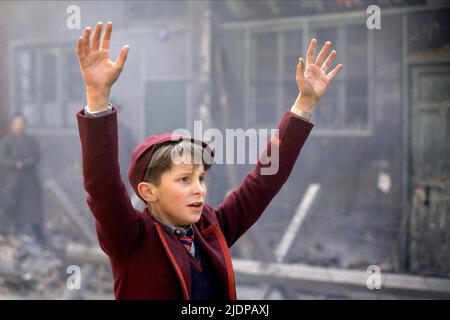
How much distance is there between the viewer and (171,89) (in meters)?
8.19

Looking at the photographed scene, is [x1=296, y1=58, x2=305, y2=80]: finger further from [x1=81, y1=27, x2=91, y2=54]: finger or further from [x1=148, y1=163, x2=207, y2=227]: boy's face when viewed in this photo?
[x1=81, y1=27, x2=91, y2=54]: finger

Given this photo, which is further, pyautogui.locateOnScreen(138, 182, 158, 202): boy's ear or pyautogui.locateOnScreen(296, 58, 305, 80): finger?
pyautogui.locateOnScreen(296, 58, 305, 80): finger

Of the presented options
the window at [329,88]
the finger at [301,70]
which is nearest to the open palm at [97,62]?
the finger at [301,70]

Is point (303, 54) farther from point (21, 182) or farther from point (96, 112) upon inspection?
point (96, 112)

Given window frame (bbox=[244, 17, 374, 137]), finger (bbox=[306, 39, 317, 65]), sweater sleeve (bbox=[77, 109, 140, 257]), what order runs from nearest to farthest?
sweater sleeve (bbox=[77, 109, 140, 257])
finger (bbox=[306, 39, 317, 65])
window frame (bbox=[244, 17, 374, 137])

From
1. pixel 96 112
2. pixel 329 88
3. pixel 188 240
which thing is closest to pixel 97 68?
pixel 96 112

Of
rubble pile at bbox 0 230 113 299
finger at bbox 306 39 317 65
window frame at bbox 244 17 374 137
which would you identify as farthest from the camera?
window frame at bbox 244 17 374 137

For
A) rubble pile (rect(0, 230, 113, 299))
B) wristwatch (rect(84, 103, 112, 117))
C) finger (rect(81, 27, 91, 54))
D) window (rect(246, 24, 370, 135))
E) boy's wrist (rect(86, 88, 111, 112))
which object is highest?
window (rect(246, 24, 370, 135))

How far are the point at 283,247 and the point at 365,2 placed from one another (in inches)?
141

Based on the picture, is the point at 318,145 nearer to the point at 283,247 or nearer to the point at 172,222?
the point at 283,247

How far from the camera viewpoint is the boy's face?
1.67m

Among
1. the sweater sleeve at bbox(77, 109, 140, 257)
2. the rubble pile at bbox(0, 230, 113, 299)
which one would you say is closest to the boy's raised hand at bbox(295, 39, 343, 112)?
the sweater sleeve at bbox(77, 109, 140, 257)

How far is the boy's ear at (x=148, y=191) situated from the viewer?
1731 millimetres

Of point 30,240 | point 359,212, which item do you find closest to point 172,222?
point 359,212
